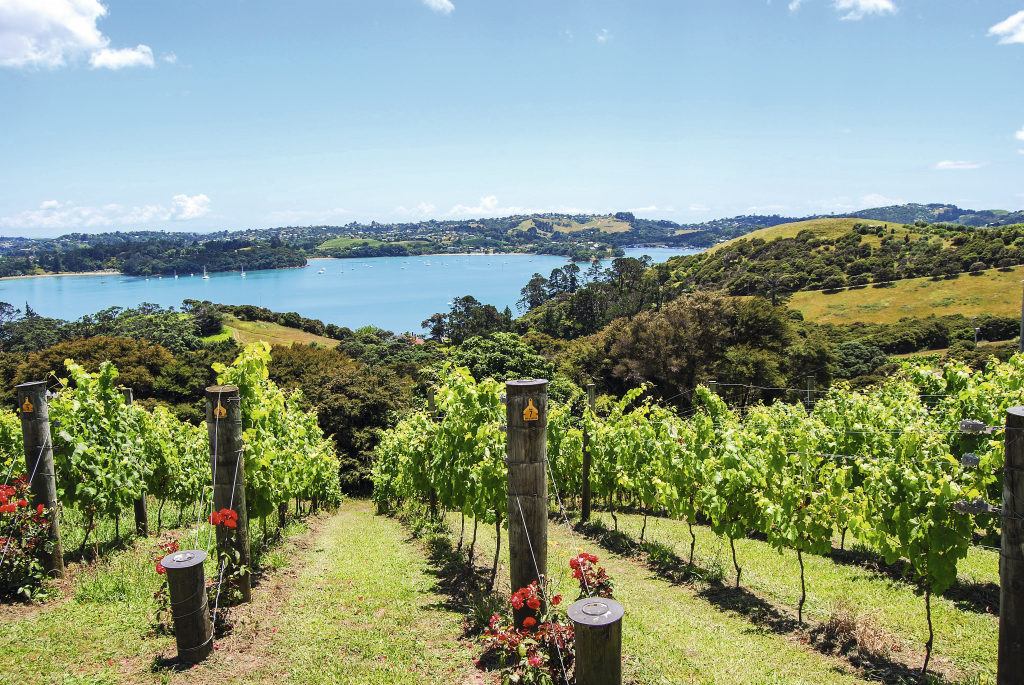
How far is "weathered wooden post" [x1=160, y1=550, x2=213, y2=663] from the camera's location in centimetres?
467

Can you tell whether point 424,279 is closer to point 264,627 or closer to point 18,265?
point 18,265

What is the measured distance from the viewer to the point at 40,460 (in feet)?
20.7

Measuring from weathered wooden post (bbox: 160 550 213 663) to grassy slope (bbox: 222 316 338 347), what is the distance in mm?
70971

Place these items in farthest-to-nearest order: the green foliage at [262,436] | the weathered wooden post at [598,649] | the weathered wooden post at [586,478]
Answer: the weathered wooden post at [586,478] < the green foliage at [262,436] < the weathered wooden post at [598,649]

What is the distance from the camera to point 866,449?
1080 centimetres

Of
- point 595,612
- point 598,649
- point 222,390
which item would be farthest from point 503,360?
point 598,649

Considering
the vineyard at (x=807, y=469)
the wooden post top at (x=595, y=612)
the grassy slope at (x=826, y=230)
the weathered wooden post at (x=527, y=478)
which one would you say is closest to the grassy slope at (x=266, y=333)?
the vineyard at (x=807, y=469)

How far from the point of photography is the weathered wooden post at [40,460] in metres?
6.27

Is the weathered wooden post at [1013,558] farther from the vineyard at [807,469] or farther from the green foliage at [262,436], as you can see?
the green foliage at [262,436]

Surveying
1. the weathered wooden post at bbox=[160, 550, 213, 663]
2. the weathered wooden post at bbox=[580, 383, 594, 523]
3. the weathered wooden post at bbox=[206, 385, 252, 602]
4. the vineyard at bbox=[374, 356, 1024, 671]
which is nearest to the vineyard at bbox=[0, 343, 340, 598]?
the weathered wooden post at bbox=[206, 385, 252, 602]

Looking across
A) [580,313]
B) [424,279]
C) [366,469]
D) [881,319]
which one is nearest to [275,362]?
[366,469]

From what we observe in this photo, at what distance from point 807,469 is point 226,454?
7.05m

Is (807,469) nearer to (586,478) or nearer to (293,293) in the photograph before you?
(586,478)

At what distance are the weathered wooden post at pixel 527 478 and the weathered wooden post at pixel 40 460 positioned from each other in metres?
5.44
